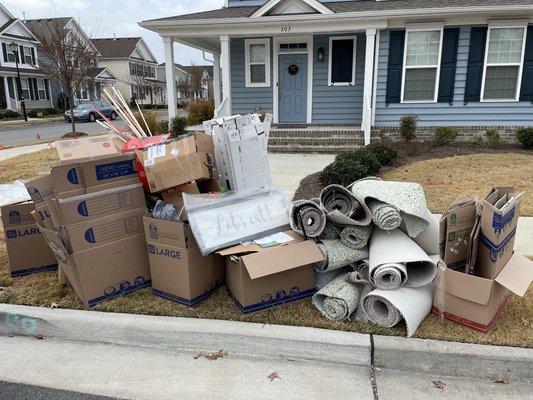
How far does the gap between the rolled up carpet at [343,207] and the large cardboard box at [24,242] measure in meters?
2.56

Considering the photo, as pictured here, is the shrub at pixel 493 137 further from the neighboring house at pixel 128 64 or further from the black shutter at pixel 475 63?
the neighboring house at pixel 128 64

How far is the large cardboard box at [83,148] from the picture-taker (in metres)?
3.71

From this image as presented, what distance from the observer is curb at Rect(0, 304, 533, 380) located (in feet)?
8.80

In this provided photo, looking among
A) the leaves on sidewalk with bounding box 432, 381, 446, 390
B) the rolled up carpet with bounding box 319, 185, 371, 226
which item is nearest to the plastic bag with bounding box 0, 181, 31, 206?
the rolled up carpet with bounding box 319, 185, 371, 226

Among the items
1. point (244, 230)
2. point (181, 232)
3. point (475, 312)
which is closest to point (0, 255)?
point (181, 232)

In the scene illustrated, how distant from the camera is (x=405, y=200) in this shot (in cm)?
317

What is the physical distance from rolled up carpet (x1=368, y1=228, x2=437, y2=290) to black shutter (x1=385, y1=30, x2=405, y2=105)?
9.21 metres

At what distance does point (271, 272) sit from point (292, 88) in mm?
10376

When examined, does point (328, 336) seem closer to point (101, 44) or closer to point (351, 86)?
point (351, 86)

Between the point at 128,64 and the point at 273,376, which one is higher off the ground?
the point at 128,64

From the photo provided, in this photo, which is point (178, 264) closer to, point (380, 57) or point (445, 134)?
point (445, 134)

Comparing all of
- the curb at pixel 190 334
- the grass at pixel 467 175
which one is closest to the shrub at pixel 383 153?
the grass at pixel 467 175

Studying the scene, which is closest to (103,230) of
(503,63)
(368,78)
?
(368,78)

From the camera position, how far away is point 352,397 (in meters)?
2.49
